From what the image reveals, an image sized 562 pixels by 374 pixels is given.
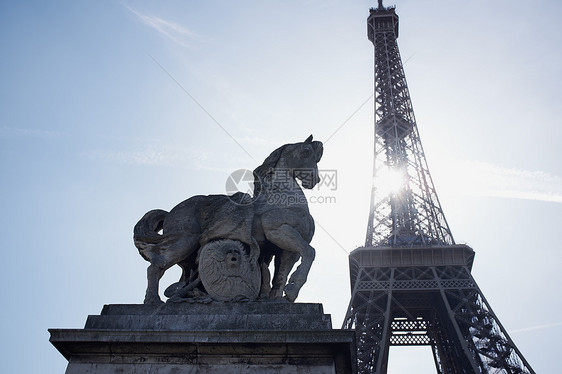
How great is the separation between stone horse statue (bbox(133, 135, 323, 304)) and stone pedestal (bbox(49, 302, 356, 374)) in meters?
0.53

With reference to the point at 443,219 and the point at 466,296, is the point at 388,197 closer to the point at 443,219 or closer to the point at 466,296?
the point at 443,219

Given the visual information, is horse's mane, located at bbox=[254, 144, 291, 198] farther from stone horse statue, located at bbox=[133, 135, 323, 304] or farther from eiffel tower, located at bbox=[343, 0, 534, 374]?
eiffel tower, located at bbox=[343, 0, 534, 374]

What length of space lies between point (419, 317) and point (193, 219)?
36.1m

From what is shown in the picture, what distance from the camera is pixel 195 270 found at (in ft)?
23.2

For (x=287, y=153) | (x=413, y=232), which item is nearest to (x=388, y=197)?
(x=413, y=232)

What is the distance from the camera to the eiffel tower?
3228 cm

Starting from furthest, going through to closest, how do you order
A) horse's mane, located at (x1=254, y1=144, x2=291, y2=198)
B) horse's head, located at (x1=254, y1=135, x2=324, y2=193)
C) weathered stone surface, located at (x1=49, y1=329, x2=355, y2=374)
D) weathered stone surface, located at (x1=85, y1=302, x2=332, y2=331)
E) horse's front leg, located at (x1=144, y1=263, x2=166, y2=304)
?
horse's mane, located at (x1=254, y1=144, x2=291, y2=198)
horse's head, located at (x1=254, y1=135, x2=324, y2=193)
horse's front leg, located at (x1=144, y1=263, x2=166, y2=304)
weathered stone surface, located at (x1=85, y1=302, x2=332, y2=331)
weathered stone surface, located at (x1=49, y1=329, x2=355, y2=374)

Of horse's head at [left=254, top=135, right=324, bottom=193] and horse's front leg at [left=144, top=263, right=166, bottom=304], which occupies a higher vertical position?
horse's head at [left=254, top=135, right=324, bottom=193]

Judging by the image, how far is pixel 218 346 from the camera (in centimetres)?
564

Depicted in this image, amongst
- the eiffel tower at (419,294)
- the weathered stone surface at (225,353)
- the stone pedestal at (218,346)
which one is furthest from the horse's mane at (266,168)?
the eiffel tower at (419,294)

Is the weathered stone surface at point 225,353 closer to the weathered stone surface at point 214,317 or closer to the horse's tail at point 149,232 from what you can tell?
the weathered stone surface at point 214,317

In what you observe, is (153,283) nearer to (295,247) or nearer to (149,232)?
(149,232)

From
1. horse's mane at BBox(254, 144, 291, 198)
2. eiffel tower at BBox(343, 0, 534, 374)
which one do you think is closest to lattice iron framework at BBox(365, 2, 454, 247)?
eiffel tower at BBox(343, 0, 534, 374)

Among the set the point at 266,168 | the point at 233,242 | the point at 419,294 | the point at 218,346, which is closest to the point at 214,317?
the point at 218,346
